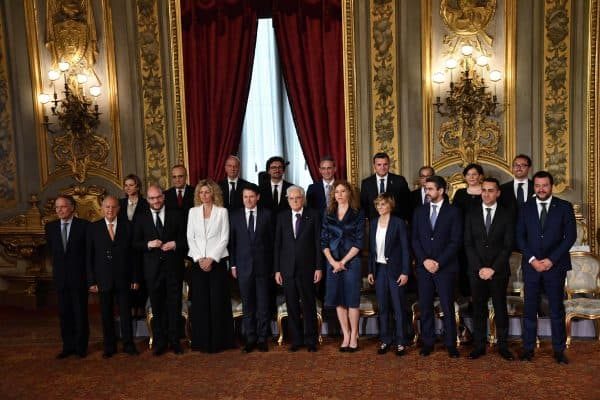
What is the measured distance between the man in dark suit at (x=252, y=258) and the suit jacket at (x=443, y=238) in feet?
4.36

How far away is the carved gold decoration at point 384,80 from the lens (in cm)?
732

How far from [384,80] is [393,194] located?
1.82m

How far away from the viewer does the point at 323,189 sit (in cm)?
615

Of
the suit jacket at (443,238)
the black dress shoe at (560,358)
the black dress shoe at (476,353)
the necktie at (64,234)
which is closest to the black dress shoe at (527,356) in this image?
the black dress shoe at (560,358)

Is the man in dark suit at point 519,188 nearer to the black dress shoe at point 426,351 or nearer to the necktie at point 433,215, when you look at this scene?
the necktie at point 433,215

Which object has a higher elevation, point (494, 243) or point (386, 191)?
point (386, 191)

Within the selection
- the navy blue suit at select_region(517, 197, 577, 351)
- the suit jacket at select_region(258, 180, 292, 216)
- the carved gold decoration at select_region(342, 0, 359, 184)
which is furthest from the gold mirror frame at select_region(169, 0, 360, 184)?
the navy blue suit at select_region(517, 197, 577, 351)

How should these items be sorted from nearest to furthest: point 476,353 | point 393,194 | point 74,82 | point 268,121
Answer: point 476,353 < point 393,194 < point 74,82 < point 268,121

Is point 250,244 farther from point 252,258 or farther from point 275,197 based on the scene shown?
point 275,197

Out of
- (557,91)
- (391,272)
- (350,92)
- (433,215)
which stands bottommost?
(391,272)

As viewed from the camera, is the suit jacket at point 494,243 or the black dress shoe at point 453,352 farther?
the black dress shoe at point 453,352

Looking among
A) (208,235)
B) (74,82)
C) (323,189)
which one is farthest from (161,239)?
(74,82)

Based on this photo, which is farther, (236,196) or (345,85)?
(345,85)

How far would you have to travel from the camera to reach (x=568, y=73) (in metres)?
7.04
